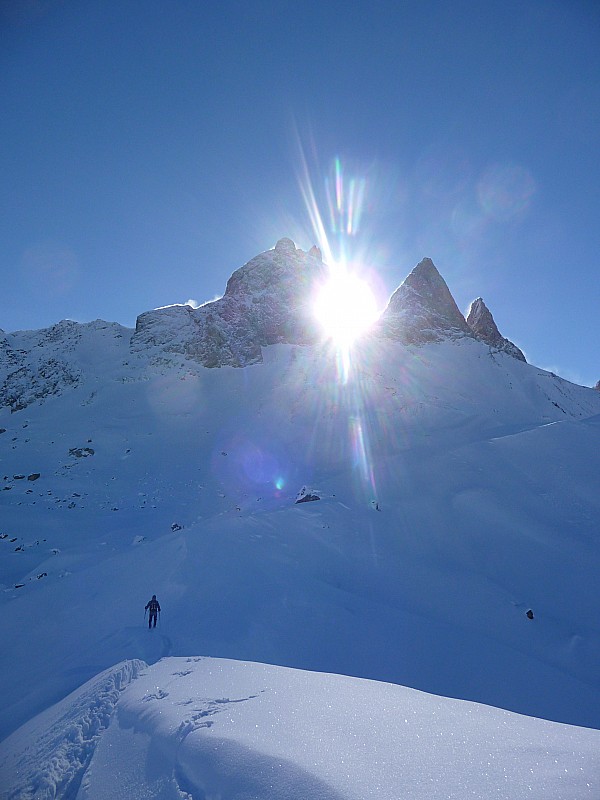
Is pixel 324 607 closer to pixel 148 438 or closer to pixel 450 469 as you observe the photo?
pixel 450 469

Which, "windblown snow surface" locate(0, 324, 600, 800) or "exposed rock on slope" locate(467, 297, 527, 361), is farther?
"exposed rock on slope" locate(467, 297, 527, 361)

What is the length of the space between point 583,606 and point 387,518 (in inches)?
330

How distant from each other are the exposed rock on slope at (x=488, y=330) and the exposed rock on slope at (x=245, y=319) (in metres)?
24.7

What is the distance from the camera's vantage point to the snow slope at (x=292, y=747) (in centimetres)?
316

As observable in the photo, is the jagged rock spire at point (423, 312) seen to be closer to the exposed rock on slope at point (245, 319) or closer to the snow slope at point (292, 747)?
the exposed rock on slope at point (245, 319)

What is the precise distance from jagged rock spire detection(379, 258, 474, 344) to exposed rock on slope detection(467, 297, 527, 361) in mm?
4012

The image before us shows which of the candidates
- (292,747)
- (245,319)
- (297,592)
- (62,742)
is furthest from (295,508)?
(245,319)

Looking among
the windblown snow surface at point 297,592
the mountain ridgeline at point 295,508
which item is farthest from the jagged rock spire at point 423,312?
the windblown snow surface at point 297,592

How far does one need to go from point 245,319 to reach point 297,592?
138 ft

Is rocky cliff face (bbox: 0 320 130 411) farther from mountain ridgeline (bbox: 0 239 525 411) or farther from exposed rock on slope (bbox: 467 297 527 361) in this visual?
exposed rock on slope (bbox: 467 297 527 361)

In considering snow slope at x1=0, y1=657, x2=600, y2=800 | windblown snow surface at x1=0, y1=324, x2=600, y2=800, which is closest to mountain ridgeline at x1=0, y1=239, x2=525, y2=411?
windblown snow surface at x1=0, y1=324, x2=600, y2=800

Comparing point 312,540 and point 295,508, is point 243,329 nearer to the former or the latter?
point 295,508

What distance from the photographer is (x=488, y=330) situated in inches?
2383

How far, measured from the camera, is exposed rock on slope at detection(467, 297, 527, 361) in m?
59.2
